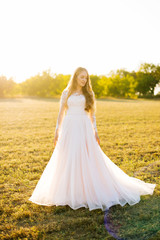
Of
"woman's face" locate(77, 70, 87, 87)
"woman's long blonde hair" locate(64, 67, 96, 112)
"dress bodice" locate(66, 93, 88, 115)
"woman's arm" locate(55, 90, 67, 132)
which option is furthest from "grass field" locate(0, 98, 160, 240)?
"woman's face" locate(77, 70, 87, 87)

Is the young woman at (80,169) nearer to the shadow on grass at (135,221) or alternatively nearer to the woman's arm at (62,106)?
the woman's arm at (62,106)

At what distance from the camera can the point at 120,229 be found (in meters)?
3.38

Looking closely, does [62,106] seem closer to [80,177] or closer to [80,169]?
[80,169]

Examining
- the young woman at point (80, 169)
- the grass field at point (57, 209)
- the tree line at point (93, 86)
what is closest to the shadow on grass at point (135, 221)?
the grass field at point (57, 209)

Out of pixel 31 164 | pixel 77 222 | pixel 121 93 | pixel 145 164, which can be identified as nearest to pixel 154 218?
pixel 77 222

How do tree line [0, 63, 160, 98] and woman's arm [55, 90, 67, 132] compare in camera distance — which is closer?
woman's arm [55, 90, 67, 132]

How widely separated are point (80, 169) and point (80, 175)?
0.11 metres

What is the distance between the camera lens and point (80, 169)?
4.06 metres

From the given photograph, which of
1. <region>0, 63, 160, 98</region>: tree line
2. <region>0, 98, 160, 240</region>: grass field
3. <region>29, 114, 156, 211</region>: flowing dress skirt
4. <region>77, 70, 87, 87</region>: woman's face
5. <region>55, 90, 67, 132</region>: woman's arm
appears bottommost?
<region>0, 98, 160, 240</region>: grass field

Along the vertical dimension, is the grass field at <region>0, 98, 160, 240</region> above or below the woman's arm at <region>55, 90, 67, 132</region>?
below

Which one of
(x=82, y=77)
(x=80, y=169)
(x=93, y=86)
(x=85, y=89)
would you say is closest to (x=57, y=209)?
(x=80, y=169)

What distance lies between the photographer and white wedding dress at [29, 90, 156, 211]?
13.1 feet

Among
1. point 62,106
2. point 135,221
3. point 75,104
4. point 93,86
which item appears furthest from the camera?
point 93,86

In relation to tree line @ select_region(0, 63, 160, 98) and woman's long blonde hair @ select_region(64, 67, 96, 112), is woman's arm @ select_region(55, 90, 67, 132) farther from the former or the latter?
tree line @ select_region(0, 63, 160, 98)
